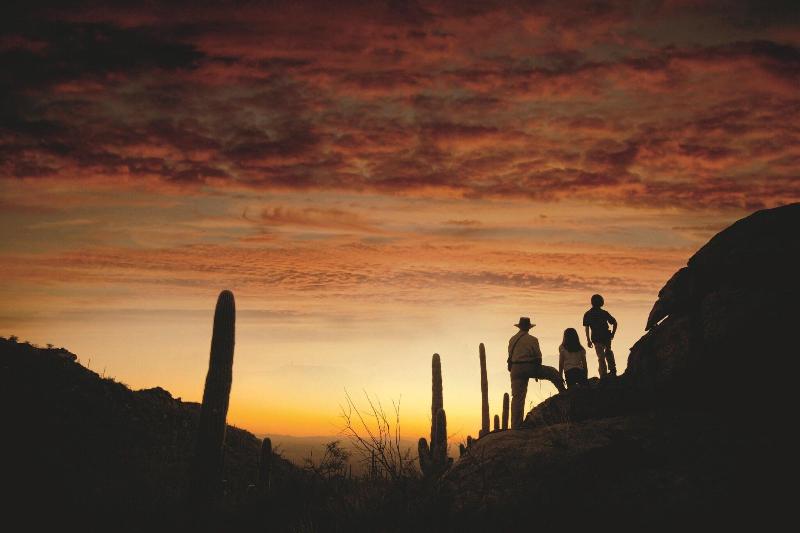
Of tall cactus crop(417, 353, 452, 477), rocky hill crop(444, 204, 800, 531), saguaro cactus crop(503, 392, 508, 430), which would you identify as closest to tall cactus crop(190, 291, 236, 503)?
tall cactus crop(417, 353, 452, 477)

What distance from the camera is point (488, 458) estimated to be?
6543mm

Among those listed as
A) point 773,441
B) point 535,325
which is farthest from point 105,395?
point 773,441

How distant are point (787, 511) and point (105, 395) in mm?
18324

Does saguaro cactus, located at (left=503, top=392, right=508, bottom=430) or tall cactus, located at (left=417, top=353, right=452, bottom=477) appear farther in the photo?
saguaro cactus, located at (left=503, top=392, right=508, bottom=430)

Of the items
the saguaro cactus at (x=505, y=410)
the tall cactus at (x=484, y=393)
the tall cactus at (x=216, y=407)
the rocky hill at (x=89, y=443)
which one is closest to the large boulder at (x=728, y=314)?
the tall cactus at (x=216, y=407)

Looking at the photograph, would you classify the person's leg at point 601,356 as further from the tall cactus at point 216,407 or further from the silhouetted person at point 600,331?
the tall cactus at point 216,407

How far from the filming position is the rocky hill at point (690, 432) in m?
5.46

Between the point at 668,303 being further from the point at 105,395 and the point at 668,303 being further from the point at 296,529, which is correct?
the point at 105,395

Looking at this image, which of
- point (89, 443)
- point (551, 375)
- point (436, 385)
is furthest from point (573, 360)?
point (89, 443)

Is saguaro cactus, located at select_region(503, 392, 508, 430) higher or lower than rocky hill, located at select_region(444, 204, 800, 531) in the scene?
higher

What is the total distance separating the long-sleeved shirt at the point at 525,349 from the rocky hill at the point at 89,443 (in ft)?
19.1

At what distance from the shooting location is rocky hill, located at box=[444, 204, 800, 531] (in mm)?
5465

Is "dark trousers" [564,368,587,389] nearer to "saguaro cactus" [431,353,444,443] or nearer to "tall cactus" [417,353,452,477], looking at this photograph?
"tall cactus" [417,353,452,477]

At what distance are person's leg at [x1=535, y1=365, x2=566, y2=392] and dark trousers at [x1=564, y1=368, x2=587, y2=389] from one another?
0.22m
